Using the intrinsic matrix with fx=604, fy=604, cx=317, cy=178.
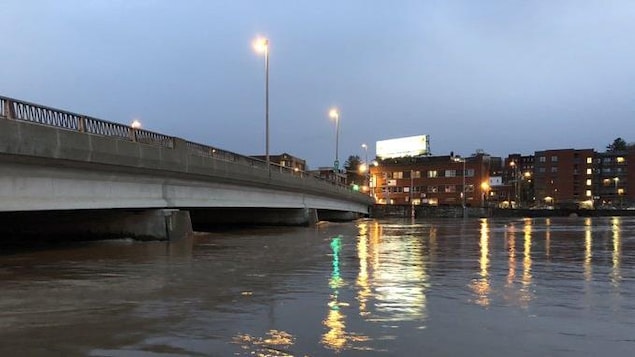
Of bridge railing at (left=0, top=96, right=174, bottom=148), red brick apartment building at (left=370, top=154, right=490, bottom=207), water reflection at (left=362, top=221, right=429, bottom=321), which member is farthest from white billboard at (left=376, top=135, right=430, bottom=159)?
water reflection at (left=362, top=221, right=429, bottom=321)

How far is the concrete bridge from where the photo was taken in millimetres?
18547

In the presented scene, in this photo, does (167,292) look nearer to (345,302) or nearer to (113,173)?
(345,302)

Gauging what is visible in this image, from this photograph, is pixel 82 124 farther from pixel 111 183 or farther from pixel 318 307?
pixel 318 307

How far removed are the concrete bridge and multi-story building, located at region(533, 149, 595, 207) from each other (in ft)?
520

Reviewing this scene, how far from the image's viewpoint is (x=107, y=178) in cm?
2334

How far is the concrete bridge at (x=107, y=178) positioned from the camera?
60.8 feet

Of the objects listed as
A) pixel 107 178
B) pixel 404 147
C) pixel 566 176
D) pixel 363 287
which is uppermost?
pixel 404 147

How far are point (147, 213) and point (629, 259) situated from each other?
1924cm

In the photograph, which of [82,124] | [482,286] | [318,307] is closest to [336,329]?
[318,307]

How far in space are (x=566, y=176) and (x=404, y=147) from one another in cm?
5699

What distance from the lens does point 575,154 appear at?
7215 inches

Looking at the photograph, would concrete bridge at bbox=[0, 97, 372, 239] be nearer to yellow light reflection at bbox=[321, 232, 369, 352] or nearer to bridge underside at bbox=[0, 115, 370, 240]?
bridge underside at bbox=[0, 115, 370, 240]

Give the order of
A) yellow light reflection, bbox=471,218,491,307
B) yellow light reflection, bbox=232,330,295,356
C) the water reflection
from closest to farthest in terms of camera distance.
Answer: yellow light reflection, bbox=232,330,295,356 → the water reflection → yellow light reflection, bbox=471,218,491,307

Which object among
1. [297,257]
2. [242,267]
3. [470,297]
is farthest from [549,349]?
[297,257]
